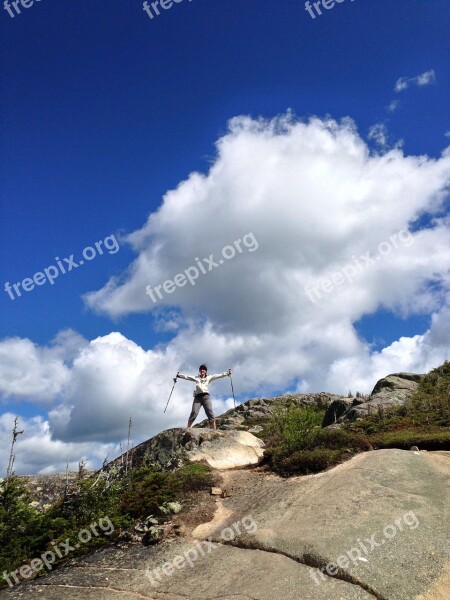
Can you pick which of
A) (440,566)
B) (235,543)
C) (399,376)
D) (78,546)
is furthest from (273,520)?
(399,376)

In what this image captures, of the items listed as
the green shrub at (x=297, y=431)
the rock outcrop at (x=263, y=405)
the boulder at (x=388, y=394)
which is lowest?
the green shrub at (x=297, y=431)

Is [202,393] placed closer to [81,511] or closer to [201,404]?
[201,404]

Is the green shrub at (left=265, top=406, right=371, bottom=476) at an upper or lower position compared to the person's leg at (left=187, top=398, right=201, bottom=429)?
lower

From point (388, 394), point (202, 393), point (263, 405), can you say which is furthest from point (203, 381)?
point (263, 405)

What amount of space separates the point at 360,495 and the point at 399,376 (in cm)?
2622

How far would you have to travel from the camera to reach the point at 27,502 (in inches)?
621

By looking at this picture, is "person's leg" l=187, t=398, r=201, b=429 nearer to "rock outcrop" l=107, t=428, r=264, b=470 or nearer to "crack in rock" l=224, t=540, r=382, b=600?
"rock outcrop" l=107, t=428, r=264, b=470

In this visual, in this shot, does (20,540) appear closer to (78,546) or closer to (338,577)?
(78,546)

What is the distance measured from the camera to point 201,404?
2552 cm

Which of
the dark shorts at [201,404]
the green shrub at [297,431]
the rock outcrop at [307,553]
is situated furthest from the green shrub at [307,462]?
the dark shorts at [201,404]

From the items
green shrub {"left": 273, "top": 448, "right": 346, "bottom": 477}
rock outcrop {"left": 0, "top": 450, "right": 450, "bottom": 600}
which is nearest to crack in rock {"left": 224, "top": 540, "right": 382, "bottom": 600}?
rock outcrop {"left": 0, "top": 450, "right": 450, "bottom": 600}

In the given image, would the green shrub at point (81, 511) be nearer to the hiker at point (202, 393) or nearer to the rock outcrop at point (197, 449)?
the rock outcrop at point (197, 449)

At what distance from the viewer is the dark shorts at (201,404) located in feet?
82.5

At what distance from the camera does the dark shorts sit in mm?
25141
